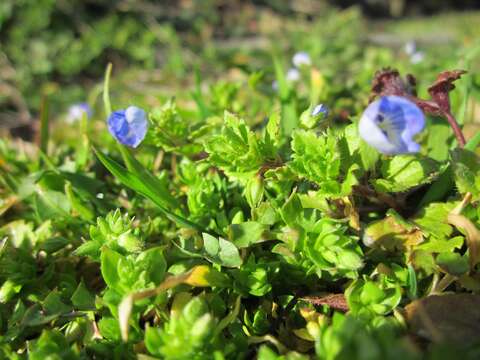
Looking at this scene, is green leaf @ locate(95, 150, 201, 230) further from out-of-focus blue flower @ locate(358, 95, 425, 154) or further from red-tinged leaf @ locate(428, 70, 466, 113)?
red-tinged leaf @ locate(428, 70, 466, 113)

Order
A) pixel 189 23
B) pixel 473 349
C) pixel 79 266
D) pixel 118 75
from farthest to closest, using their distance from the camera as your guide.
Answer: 1. pixel 189 23
2. pixel 118 75
3. pixel 79 266
4. pixel 473 349

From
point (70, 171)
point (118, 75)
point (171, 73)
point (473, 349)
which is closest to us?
point (473, 349)

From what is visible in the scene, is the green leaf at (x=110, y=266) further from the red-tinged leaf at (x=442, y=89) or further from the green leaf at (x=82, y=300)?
the red-tinged leaf at (x=442, y=89)

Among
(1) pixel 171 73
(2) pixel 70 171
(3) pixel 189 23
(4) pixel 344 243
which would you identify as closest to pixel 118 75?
(1) pixel 171 73

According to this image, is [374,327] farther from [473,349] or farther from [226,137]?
[226,137]

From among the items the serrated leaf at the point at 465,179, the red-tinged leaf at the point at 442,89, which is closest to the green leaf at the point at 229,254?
the serrated leaf at the point at 465,179
